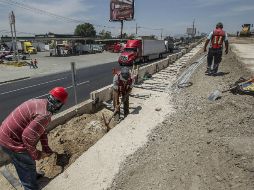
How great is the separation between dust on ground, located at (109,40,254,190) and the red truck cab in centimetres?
1992

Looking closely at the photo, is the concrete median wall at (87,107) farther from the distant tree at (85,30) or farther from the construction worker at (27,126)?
the distant tree at (85,30)

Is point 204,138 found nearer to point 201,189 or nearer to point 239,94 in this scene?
point 201,189

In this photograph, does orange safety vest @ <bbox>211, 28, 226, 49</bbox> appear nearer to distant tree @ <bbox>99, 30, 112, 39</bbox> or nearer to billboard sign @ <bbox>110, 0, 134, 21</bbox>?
billboard sign @ <bbox>110, 0, 134, 21</bbox>

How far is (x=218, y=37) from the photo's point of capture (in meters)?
10.8

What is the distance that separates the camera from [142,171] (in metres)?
5.04

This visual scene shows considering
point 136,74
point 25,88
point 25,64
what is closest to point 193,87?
point 136,74

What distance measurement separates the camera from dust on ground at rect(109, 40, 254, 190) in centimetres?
433

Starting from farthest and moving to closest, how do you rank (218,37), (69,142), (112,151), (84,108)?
(218,37), (84,108), (69,142), (112,151)

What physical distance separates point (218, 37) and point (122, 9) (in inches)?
2222

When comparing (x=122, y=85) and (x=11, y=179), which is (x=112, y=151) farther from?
(x=122, y=85)

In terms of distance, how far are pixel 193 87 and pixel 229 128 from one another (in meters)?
5.43

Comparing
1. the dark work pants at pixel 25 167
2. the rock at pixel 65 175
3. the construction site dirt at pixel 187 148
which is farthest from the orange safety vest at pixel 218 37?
the dark work pants at pixel 25 167

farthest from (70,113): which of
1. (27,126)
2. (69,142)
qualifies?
(27,126)

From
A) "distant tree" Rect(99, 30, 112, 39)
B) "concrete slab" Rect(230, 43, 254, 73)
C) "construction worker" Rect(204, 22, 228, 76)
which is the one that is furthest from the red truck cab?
"distant tree" Rect(99, 30, 112, 39)
